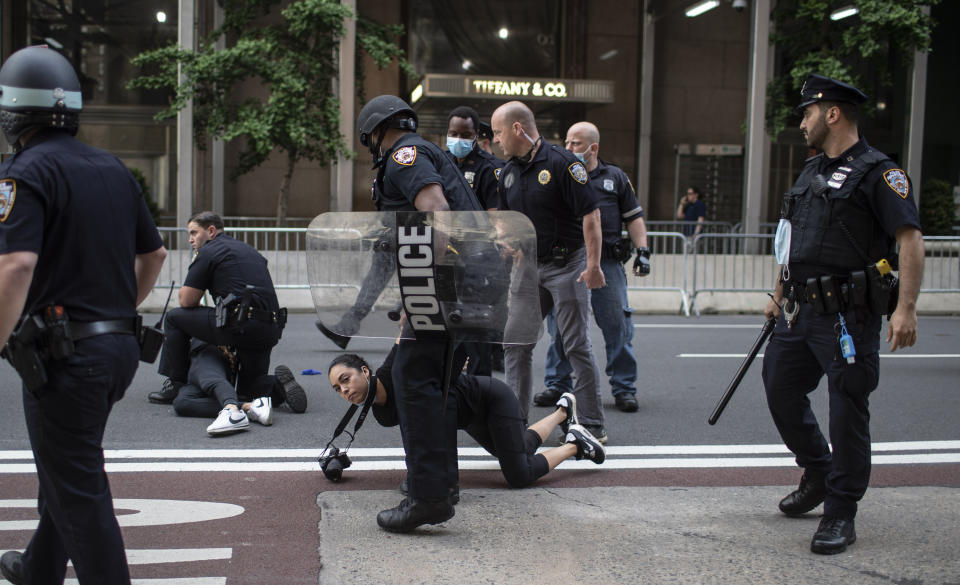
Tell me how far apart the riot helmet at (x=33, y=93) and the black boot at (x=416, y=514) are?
204 centimetres

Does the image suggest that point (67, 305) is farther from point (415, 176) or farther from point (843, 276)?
point (843, 276)

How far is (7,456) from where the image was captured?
16.7 feet

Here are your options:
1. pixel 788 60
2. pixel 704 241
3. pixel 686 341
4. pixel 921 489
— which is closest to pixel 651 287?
pixel 704 241

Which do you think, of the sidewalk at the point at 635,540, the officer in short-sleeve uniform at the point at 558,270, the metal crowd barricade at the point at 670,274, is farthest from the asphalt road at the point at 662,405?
the metal crowd barricade at the point at 670,274

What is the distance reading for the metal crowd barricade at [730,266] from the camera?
1321 cm

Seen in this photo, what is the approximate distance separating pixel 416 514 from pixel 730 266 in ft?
33.6

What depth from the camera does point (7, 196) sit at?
8.64ft

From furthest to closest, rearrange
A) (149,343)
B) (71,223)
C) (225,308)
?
1. (225,308)
2. (149,343)
3. (71,223)

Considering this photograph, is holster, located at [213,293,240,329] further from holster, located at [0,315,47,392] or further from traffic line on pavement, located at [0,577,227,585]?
holster, located at [0,315,47,392]

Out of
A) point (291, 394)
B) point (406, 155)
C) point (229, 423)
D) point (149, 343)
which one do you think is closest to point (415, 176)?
point (406, 155)

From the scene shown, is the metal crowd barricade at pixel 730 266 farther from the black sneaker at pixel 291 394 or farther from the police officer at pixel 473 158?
the black sneaker at pixel 291 394

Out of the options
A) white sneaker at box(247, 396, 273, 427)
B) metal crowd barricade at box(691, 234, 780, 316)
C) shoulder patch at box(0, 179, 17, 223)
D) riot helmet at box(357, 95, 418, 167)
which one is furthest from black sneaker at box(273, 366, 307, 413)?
metal crowd barricade at box(691, 234, 780, 316)

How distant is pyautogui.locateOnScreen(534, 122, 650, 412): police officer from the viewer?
641 cm

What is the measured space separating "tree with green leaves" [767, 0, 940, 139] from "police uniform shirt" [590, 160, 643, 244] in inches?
435
